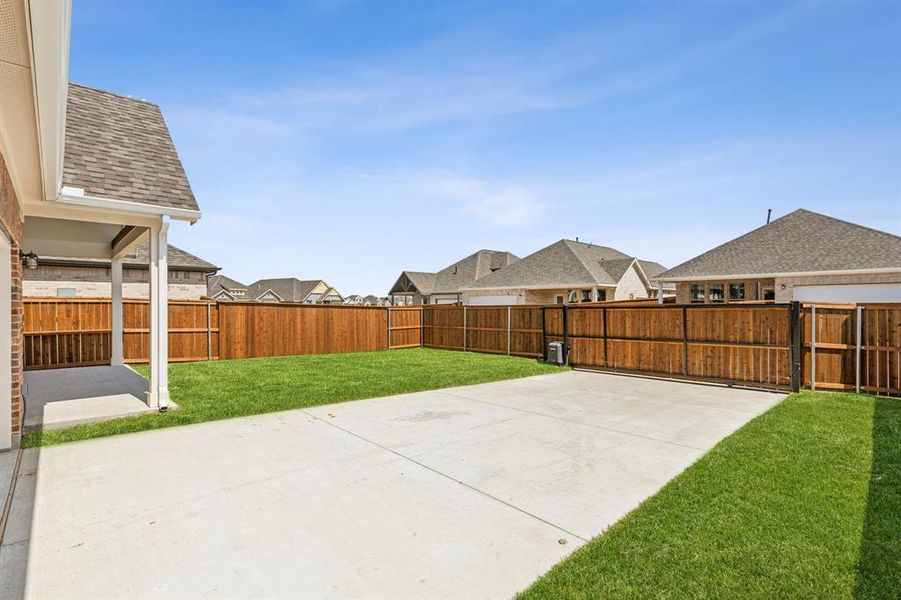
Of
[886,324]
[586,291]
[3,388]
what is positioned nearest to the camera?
[3,388]

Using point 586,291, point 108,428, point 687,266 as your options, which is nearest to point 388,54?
point 108,428

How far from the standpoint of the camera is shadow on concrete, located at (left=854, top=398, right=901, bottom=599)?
2.78m

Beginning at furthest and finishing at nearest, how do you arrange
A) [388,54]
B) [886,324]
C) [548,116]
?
[548,116]
[388,54]
[886,324]

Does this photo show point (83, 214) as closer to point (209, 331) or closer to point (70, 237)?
point (70, 237)

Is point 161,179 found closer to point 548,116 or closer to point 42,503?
point 42,503

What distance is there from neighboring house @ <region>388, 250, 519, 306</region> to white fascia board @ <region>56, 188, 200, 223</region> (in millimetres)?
27210

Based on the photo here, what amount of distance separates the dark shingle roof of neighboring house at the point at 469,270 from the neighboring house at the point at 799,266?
16.7 metres

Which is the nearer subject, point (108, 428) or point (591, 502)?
point (591, 502)

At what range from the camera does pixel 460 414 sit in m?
7.62

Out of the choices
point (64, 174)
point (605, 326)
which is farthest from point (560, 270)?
point (64, 174)

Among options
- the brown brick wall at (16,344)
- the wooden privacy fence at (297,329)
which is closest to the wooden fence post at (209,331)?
the wooden privacy fence at (297,329)

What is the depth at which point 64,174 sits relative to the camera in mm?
6664

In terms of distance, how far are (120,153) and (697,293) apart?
2332 cm

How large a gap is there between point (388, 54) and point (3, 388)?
443 inches
